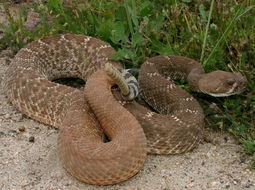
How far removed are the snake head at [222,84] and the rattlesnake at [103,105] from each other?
12mm

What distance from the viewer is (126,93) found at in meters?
5.06

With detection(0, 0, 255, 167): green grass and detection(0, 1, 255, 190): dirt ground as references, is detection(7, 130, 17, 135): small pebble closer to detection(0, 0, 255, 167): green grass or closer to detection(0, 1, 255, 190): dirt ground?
detection(0, 1, 255, 190): dirt ground

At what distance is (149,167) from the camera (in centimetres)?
479

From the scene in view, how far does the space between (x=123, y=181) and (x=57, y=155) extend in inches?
37.2

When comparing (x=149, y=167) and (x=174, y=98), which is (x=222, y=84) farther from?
(x=149, y=167)

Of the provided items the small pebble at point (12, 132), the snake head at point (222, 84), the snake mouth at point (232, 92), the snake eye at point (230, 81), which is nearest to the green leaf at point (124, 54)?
the snake head at point (222, 84)

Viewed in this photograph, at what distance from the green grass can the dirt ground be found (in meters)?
0.25

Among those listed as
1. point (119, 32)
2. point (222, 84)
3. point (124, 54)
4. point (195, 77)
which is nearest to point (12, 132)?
point (124, 54)

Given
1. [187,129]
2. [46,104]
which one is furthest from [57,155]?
[187,129]

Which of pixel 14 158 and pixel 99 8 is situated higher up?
pixel 99 8

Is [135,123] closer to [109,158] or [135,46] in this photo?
[109,158]

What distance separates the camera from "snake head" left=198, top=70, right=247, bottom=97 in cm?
520

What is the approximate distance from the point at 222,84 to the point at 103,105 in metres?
1.50

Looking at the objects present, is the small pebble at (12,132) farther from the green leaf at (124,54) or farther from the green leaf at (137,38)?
the green leaf at (137,38)
